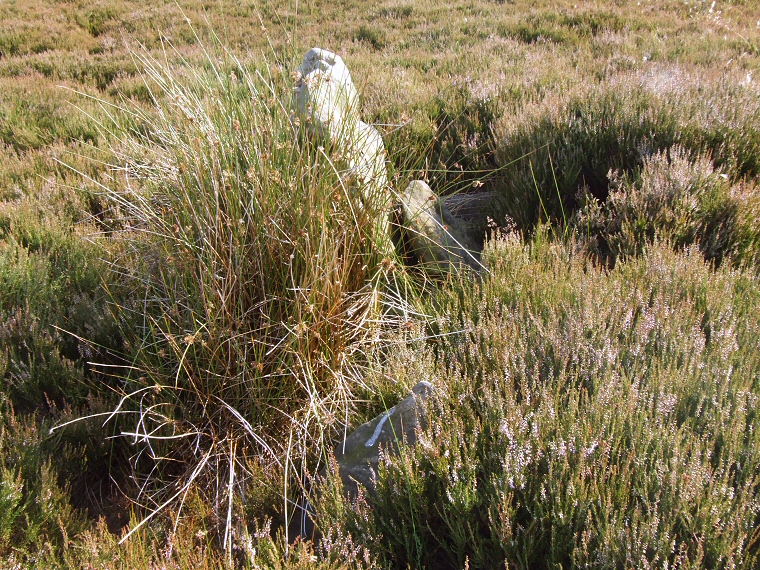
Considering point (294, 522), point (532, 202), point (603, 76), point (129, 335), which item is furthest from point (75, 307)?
point (603, 76)

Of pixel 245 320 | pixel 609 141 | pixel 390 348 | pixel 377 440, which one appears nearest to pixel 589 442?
pixel 377 440

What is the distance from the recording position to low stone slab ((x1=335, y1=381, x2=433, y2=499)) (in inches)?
97.0

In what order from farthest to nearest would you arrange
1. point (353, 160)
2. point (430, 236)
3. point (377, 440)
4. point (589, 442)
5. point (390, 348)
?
point (430, 236), point (353, 160), point (390, 348), point (377, 440), point (589, 442)

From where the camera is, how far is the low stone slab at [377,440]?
8.08ft

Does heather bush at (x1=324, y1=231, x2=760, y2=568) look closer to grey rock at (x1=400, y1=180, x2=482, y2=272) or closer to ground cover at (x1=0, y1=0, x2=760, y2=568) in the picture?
ground cover at (x1=0, y1=0, x2=760, y2=568)

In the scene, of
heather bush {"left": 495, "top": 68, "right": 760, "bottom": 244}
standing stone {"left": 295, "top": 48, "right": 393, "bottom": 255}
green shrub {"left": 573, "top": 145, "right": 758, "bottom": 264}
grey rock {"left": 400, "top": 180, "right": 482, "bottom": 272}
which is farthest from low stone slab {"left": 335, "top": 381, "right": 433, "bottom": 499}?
heather bush {"left": 495, "top": 68, "right": 760, "bottom": 244}

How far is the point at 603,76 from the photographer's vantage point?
5855 mm

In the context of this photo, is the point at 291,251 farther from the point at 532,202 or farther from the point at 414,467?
the point at 532,202

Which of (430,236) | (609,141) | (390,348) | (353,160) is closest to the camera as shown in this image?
(390,348)

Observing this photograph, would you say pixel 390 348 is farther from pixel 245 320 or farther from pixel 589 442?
pixel 589 442

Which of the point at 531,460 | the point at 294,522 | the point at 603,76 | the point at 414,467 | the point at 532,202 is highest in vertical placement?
the point at 603,76

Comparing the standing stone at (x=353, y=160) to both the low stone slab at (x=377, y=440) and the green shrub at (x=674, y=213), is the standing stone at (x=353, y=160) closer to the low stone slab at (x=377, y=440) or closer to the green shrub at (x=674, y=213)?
the low stone slab at (x=377, y=440)

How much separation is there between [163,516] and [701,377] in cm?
230

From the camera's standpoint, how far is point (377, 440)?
2.56 m
